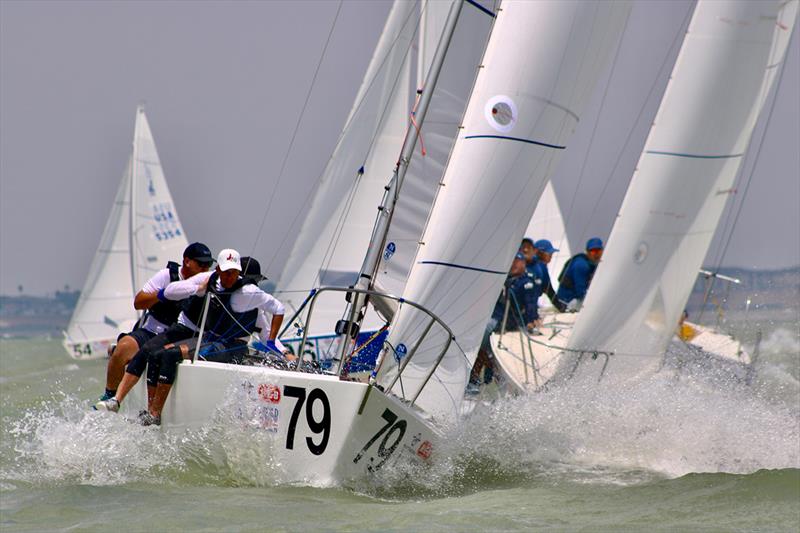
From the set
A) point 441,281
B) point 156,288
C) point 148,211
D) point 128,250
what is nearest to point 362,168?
point 441,281

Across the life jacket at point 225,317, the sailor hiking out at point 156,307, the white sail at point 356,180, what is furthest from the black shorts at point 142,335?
the white sail at point 356,180

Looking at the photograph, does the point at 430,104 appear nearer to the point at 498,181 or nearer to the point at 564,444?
the point at 498,181

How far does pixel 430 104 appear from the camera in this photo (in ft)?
27.8

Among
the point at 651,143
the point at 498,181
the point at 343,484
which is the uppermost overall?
the point at 651,143

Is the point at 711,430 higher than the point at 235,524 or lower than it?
higher

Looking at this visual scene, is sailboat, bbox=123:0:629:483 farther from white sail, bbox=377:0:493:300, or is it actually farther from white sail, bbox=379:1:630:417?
white sail, bbox=377:0:493:300

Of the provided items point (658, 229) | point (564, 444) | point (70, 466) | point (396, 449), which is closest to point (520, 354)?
point (658, 229)

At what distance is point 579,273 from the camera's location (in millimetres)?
12094

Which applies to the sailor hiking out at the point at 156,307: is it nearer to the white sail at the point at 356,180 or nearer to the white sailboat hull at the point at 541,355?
the white sailboat hull at the point at 541,355

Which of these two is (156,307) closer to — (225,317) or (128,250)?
(225,317)

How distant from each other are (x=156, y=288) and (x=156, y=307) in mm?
224

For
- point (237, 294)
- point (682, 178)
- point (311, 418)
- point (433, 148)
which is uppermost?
point (682, 178)

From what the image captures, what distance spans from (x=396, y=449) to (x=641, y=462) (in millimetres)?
2086

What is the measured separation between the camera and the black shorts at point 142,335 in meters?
7.45
